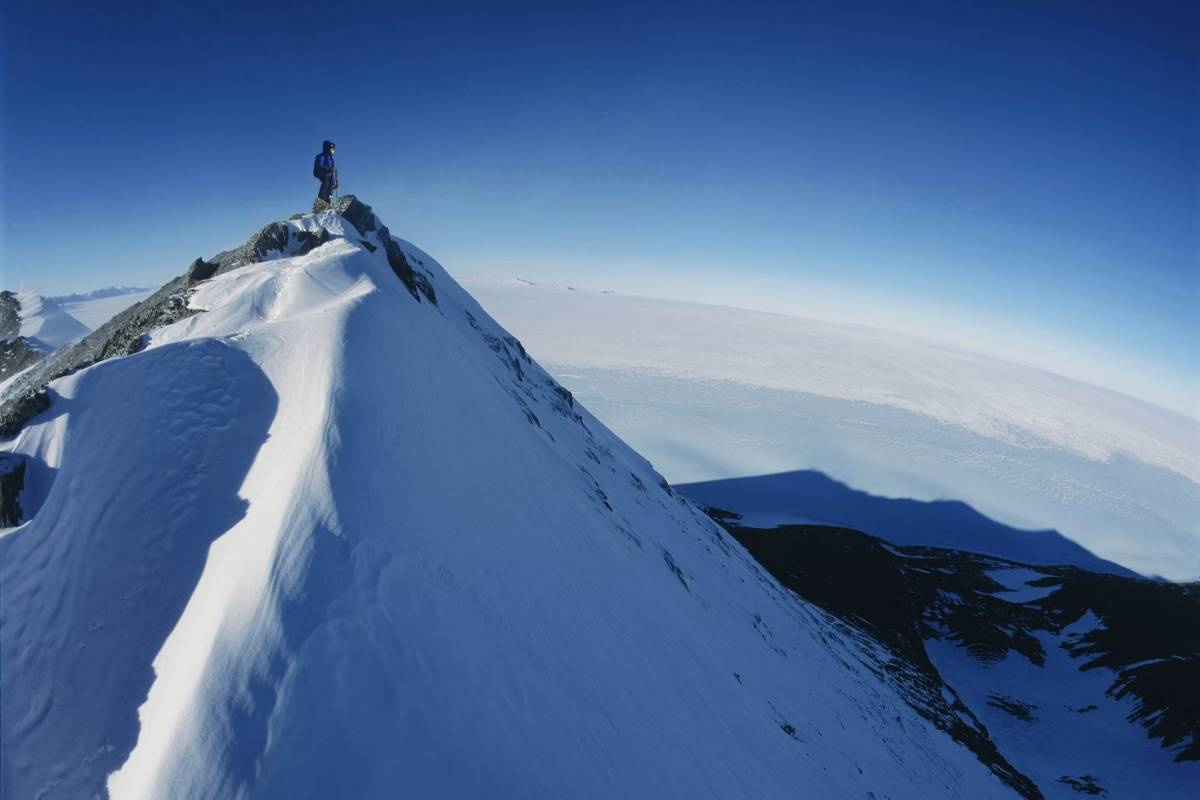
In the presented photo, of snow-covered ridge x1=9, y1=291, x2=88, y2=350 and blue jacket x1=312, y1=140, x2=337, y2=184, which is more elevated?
blue jacket x1=312, y1=140, x2=337, y2=184

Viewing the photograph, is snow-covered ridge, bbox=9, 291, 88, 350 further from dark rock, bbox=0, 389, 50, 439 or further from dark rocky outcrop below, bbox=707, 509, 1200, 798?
dark rocky outcrop below, bbox=707, 509, 1200, 798

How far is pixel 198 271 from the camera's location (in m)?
15.4

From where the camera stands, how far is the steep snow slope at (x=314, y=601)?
174 inches

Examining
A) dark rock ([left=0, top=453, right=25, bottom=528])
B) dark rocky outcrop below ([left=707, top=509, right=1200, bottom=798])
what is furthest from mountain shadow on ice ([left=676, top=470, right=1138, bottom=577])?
dark rock ([left=0, top=453, right=25, bottom=528])

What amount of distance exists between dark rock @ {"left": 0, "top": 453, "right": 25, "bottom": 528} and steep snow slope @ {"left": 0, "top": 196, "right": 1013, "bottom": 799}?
0.18m

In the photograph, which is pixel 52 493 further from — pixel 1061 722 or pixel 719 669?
pixel 1061 722

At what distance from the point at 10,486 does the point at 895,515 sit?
426 feet

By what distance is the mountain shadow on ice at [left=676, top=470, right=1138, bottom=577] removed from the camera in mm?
96188

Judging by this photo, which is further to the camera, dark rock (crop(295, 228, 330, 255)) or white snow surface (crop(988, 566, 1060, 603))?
white snow surface (crop(988, 566, 1060, 603))

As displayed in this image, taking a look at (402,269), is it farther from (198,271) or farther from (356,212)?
(198,271)

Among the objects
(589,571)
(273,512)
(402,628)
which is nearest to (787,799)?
(589,571)

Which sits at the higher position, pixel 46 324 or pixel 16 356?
pixel 46 324

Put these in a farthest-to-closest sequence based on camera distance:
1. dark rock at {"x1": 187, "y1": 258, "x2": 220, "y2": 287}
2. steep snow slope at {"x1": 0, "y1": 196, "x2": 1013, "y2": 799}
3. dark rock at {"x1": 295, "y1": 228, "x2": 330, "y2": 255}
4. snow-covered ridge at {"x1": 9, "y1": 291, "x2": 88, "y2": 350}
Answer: snow-covered ridge at {"x1": 9, "y1": 291, "x2": 88, "y2": 350}, dark rock at {"x1": 295, "y1": 228, "x2": 330, "y2": 255}, dark rock at {"x1": 187, "y1": 258, "x2": 220, "y2": 287}, steep snow slope at {"x1": 0, "y1": 196, "x2": 1013, "y2": 799}

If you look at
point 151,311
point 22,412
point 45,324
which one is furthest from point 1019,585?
point 45,324
